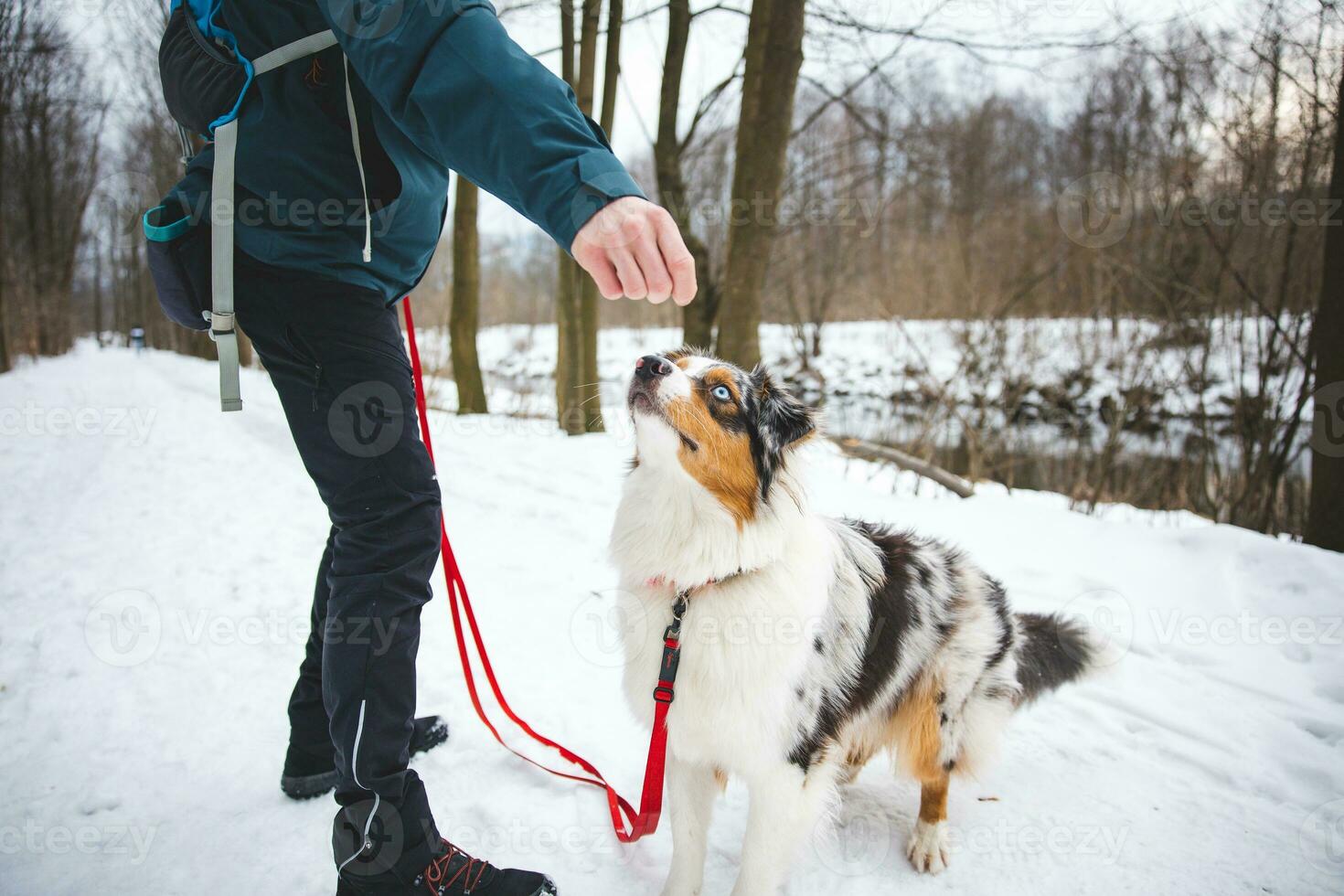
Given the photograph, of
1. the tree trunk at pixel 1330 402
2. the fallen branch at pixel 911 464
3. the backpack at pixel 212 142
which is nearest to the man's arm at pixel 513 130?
the backpack at pixel 212 142

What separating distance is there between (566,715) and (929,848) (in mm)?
1467

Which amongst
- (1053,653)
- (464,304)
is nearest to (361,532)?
(1053,653)

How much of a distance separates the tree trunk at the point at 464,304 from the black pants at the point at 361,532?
8.40 m

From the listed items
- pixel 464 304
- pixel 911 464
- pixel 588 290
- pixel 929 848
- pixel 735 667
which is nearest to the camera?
pixel 735 667

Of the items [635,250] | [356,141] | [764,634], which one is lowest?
[764,634]

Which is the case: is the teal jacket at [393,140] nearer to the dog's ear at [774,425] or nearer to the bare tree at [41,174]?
the dog's ear at [774,425]

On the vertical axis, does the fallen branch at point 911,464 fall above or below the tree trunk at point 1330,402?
below

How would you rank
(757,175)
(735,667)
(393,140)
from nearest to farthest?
(393,140)
(735,667)
(757,175)

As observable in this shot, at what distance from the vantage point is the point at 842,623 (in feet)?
6.85

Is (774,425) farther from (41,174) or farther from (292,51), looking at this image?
(41,174)

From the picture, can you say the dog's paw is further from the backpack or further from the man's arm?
the backpack

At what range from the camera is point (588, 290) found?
8.60 m

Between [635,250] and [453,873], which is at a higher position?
[635,250]

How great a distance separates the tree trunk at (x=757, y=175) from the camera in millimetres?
5836
